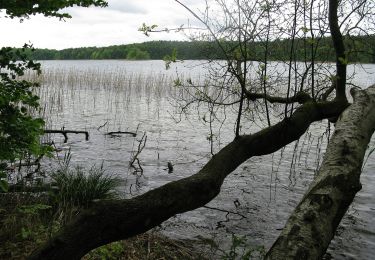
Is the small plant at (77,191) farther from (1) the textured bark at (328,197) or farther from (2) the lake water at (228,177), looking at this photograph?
(1) the textured bark at (328,197)

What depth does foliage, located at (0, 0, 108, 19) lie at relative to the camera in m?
3.57

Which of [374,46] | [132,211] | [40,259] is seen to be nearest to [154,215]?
[132,211]

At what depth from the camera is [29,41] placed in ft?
12.4

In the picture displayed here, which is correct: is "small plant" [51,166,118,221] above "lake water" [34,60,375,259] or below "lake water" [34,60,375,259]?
above

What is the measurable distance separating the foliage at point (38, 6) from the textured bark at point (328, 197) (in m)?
2.87

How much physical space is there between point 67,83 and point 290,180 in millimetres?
25841

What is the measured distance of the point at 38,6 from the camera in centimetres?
369

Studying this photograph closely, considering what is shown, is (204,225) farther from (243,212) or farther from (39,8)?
(39,8)

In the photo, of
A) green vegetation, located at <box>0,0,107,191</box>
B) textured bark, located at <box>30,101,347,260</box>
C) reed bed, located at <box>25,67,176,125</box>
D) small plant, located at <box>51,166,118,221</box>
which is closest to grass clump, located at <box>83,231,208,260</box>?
small plant, located at <box>51,166,118,221</box>

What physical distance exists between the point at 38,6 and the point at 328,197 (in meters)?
3.19

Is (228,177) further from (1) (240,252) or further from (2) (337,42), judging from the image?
(2) (337,42)

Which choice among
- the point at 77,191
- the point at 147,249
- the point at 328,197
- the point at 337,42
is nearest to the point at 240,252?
the point at 147,249

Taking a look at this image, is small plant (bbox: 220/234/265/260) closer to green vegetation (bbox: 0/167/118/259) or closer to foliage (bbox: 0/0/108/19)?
green vegetation (bbox: 0/167/118/259)

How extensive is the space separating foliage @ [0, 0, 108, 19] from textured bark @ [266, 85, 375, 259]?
287cm
